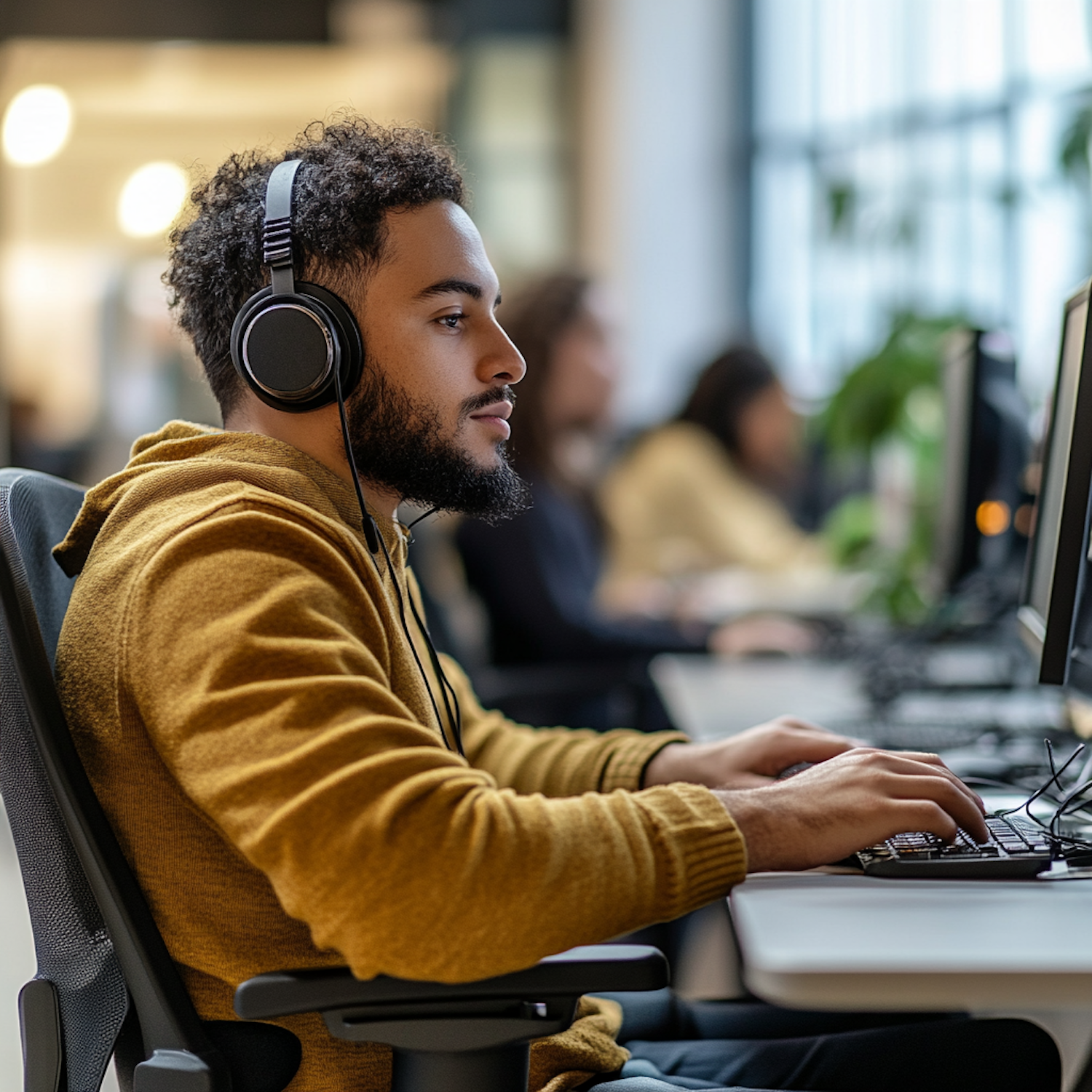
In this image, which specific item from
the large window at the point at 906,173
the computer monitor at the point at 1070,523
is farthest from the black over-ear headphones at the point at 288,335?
the large window at the point at 906,173

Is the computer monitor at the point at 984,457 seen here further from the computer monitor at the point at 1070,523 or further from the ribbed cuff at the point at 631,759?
the ribbed cuff at the point at 631,759

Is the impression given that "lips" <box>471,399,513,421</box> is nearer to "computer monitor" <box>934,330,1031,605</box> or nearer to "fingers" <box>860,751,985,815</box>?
"fingers" <box>860,751,985,815</box>

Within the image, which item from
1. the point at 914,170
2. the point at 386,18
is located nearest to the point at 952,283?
the point at 914,170

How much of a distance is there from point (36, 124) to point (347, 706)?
250 inches

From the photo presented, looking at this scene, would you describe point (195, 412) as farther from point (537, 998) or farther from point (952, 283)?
point (537, 998)

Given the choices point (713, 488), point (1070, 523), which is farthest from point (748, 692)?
point (713, 488)

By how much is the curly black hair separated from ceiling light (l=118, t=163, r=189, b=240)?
5.91 meters

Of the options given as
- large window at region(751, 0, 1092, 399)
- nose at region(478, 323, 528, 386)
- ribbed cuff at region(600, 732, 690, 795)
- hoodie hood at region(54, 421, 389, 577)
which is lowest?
ribbed cuff at region(600, 732, 690, 795)

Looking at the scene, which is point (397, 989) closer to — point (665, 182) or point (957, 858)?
point (957, 858)

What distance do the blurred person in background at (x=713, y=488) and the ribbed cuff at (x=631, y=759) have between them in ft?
8.12

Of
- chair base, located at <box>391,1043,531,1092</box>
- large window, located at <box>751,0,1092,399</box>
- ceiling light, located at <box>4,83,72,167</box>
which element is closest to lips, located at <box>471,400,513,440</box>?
chair base, located at <box>391,1043,531,1092</box>

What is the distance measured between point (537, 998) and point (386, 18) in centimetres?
580

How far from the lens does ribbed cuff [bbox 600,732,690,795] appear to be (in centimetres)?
121

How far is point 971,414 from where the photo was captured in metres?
1.82
